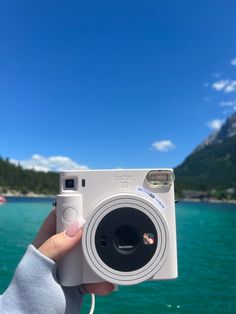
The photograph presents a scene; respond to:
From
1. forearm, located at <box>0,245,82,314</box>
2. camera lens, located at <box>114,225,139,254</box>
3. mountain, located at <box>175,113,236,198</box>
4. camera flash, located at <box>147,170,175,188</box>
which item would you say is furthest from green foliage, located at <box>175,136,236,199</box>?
forearm, located at <box>0,245,82,314</box>

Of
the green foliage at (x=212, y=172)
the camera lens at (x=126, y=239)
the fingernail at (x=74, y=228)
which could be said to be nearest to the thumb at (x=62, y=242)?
the fingernail at (x=74, y=228)

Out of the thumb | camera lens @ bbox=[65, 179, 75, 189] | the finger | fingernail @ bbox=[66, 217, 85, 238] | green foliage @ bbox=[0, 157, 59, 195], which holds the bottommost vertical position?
the finger

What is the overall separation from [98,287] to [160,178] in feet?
1.50

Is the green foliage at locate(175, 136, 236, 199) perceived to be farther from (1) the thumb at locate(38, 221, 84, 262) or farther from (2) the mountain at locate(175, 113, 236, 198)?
(1) the thumb at locate(38, 221, 84, 262)

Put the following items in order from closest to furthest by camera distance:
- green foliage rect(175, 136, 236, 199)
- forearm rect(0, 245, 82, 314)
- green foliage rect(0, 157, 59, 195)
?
forearm rect(0, 245, 82, 314), green foliage rect(0, 157, 59, 195), green foliage rect(175, 136, 236, 199)

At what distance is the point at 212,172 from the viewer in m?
160

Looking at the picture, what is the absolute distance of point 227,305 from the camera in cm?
945

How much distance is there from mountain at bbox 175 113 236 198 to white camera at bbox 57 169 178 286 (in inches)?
5504

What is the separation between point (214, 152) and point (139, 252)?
7039 inches

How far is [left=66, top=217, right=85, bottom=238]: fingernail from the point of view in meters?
1.17

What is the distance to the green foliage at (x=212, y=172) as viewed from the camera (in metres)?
145

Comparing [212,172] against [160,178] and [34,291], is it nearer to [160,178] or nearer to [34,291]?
[160,178]

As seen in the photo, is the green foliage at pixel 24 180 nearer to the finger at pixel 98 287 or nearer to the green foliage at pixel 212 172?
the green foliage at pixel 212 172

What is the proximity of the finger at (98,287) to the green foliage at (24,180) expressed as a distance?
124 meters
